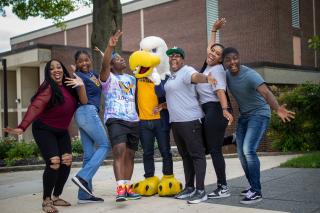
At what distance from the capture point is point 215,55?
585 cm

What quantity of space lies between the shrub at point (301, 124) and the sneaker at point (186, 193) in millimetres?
7088

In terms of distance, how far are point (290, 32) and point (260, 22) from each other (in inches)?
94.8

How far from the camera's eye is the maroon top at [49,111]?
17.7 feet


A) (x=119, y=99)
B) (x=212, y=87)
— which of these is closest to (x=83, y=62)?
(x=119, y=99)

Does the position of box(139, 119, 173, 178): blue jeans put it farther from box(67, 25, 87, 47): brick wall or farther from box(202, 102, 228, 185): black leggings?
box(67, 25, 87, 47): brick wall

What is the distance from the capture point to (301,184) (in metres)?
6.44

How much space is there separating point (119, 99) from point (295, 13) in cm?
2762

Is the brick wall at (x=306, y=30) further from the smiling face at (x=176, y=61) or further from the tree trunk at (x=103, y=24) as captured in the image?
the smiling face at (x=176, y=61)

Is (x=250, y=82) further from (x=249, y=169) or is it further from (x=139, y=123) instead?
(x=139, y=123)

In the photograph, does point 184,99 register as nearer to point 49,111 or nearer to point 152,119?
point 152,119

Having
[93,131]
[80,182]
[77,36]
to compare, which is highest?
[77,36]

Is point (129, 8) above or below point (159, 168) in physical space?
above

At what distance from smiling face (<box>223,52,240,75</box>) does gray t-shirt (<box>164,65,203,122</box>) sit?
0.44 m

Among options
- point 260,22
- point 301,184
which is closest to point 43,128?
point 301,184
